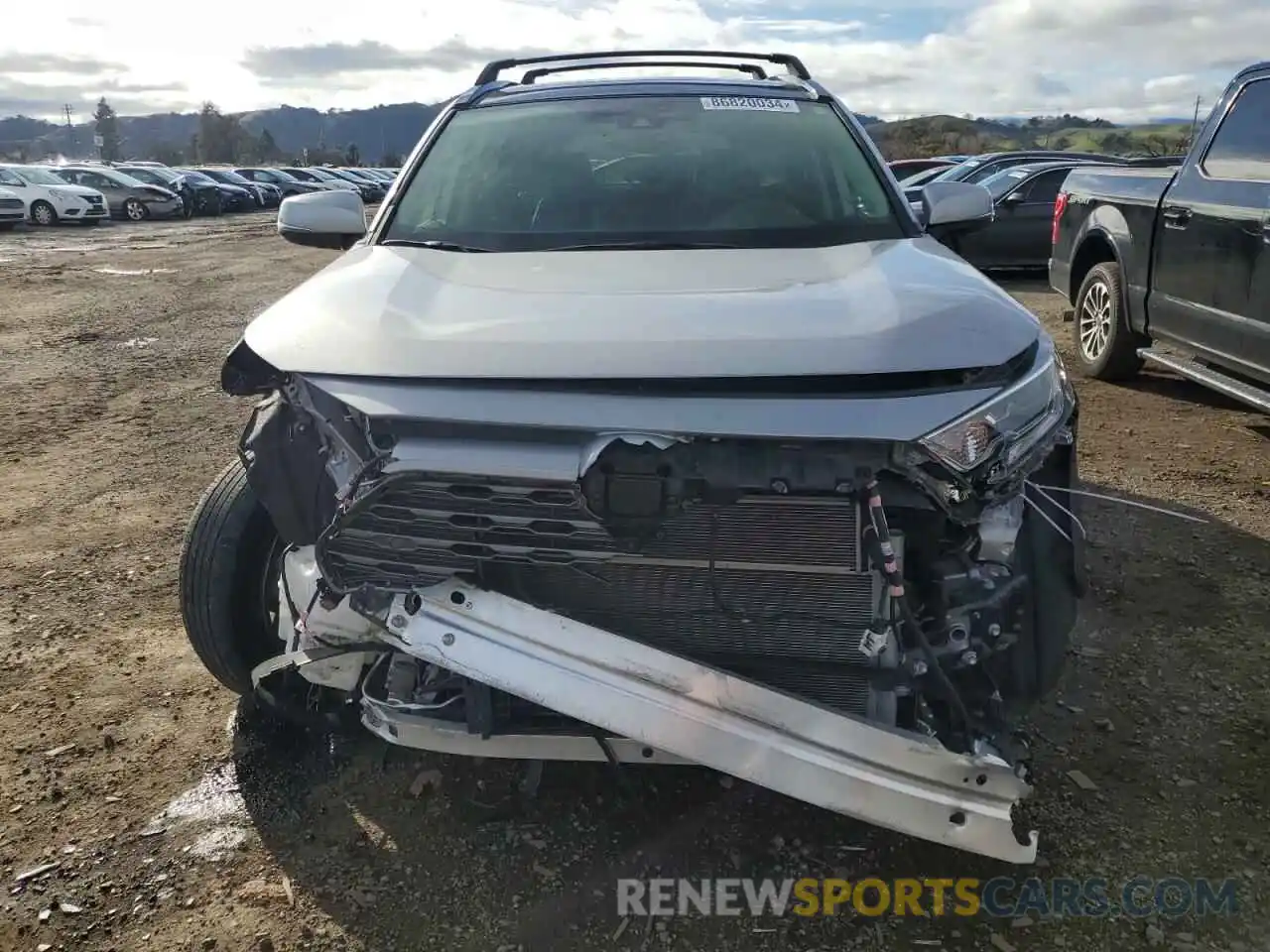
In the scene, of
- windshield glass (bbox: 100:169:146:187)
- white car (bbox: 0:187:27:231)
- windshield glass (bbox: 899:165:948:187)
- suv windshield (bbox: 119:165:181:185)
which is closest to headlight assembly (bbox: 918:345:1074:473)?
windshield glass (bbox: 899:165:948:187)

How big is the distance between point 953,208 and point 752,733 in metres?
2.30

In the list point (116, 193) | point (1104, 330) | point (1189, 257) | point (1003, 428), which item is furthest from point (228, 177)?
point (1003, 428)

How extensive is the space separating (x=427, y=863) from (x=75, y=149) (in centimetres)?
17497

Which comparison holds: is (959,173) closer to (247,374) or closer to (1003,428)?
(1003,428)

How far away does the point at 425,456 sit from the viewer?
1948 millimetres

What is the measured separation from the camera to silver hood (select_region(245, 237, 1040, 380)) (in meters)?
1.92

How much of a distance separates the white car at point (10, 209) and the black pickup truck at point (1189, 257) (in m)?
22.7

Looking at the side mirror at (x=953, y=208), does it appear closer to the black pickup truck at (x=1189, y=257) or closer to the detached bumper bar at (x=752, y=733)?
the black pickup truck at (x=1189, y=257)

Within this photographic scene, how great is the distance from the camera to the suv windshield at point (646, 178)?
2.93m

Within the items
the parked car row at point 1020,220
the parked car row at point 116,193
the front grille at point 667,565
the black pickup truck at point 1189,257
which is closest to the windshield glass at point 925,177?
the parked car row at point 1020,220

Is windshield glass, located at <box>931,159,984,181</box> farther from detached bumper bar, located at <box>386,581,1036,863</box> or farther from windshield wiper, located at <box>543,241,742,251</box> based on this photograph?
detached bumper bar, located at <box>386,581,1036,863</box>

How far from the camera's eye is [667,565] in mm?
2076

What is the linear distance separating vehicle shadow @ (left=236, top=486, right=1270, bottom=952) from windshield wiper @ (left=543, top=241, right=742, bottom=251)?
1.42 meters

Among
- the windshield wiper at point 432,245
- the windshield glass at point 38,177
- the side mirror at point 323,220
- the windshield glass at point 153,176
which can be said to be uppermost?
the windshield glass at point 153,176
